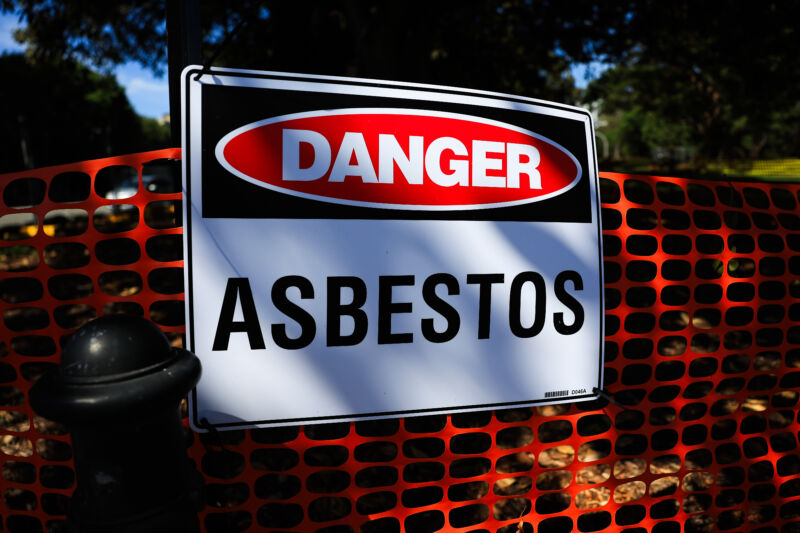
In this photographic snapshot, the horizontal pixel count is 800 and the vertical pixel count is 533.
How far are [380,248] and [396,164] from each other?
0.95ft

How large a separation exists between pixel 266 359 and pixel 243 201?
52 cm

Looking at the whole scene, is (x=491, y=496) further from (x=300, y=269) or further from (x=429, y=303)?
(x=300, y=269)

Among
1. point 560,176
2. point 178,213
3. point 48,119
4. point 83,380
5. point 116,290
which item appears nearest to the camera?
point 83,380

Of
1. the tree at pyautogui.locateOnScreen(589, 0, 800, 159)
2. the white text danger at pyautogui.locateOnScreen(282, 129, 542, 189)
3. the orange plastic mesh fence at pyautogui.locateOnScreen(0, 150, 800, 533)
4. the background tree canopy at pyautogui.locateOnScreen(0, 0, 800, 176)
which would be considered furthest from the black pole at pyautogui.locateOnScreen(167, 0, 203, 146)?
the tree at pyautogui.locateOnScreen(589, 0, 800, 159)

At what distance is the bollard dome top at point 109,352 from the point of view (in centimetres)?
114

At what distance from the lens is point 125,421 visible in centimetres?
113

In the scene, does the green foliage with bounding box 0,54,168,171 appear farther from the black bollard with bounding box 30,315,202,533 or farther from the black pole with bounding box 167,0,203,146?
the black bollard with bounding box 30,315,202,533

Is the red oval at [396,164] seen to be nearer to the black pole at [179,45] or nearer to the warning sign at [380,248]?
the warning sign at [380,248]

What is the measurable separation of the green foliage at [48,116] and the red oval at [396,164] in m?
18.6

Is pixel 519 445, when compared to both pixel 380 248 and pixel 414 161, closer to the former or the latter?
pixel 380 248

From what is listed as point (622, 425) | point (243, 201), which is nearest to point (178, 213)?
point (243, 201)

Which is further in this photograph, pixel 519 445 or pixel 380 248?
pixel 519 445

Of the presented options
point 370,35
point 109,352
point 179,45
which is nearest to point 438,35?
Result: point 370,35

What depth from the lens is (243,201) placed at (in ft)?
5.35
